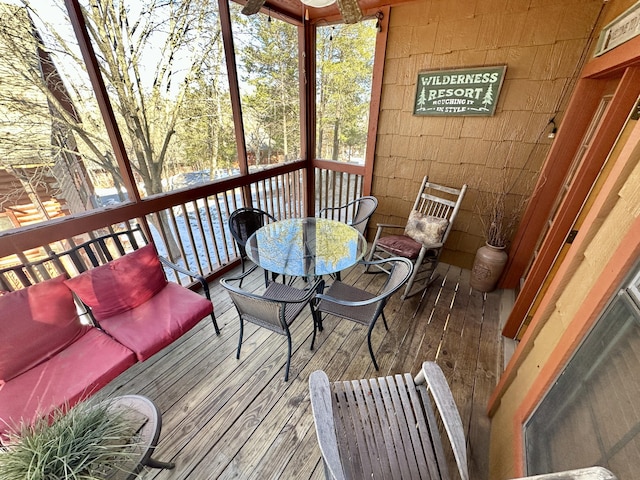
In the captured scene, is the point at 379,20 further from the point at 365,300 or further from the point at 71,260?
the point at 71,260

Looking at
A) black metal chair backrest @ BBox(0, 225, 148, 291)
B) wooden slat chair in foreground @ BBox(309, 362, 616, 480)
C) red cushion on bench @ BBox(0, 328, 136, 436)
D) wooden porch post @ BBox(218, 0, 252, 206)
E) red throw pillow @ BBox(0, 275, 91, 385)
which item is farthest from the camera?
wooden porch post @ BBox(218, 0, 252, 206)

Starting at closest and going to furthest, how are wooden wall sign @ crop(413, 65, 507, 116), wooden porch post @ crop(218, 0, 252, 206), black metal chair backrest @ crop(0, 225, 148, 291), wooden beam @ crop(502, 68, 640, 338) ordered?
wooden beam @ crop(502, 68, 640, 338), black metal chair backrest @ crop(0, 225, 148, 291), wooden porch post @ crop(218, 0, 252, 206), wooden wall sign @ crop(413, 65, 507, 116)

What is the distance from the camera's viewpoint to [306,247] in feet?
7.90

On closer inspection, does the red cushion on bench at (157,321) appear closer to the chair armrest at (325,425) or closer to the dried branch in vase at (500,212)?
the chair armrest at (325,425)

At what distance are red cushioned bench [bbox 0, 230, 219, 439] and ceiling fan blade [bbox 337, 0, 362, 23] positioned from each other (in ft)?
7.39

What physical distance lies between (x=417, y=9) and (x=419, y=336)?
319 cm

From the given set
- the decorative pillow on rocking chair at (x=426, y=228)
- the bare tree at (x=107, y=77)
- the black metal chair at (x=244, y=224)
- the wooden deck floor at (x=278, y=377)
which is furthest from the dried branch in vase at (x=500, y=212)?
the bare tree at (x=107, y=77)

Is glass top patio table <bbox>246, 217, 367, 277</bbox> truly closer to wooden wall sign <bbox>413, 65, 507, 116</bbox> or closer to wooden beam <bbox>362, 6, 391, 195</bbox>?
wooden beam <bbox>362, 6, 391, 195</bbox>

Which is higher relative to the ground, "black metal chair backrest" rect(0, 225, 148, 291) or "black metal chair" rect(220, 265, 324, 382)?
"black metal chair backrest" rect(0, 225, 148, 291)

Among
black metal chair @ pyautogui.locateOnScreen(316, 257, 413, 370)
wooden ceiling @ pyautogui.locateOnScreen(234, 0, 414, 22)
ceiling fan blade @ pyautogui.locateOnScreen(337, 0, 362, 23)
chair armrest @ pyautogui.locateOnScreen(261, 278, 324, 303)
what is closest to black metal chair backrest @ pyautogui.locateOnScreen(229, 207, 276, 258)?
chair armrest @ pyautogui.locateOnScreen(261, 278, 324, 303)

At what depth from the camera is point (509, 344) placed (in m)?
2.18

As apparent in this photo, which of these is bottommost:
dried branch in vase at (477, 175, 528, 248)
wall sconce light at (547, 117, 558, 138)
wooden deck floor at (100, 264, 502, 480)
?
wooden deck floor at (100, 264, 502, 480)

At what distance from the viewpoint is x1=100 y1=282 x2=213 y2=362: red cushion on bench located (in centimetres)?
166

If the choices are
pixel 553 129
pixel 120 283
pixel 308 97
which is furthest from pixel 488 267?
pixel 120 283
